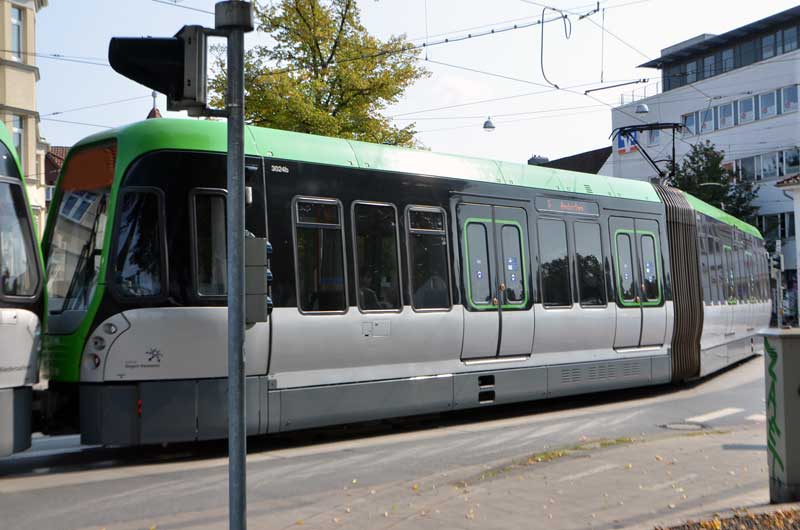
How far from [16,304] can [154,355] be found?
4.45 ft

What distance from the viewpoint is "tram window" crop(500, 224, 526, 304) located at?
1370 cm

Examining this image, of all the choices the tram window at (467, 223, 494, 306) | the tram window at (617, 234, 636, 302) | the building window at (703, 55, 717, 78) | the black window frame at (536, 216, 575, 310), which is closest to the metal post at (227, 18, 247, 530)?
the tram window at (467, 223, 494, 306)

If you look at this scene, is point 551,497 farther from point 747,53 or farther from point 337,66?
point 747,53

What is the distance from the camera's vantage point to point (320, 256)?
11133 mm

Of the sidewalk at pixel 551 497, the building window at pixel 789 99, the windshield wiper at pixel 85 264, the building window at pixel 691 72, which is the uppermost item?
the building window at pixel 691 72

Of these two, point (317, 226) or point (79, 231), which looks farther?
point (317, 226)

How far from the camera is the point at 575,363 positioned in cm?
1477

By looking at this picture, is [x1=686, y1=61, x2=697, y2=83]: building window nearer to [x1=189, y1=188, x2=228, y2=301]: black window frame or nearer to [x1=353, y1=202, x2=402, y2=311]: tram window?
[x1=353, y1=202, x2=402, y2=311]: tram window

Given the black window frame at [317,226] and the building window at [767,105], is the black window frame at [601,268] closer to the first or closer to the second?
the black window frame at [317,226]

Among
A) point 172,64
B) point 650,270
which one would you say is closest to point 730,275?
point 650,270

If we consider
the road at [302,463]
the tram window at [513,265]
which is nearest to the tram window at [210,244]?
the road at [302,463]

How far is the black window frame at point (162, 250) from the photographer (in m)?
9.71

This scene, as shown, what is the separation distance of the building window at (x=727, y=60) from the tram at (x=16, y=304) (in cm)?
5460

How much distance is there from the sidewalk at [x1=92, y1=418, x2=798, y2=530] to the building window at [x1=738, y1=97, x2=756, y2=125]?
48778 millimetres
